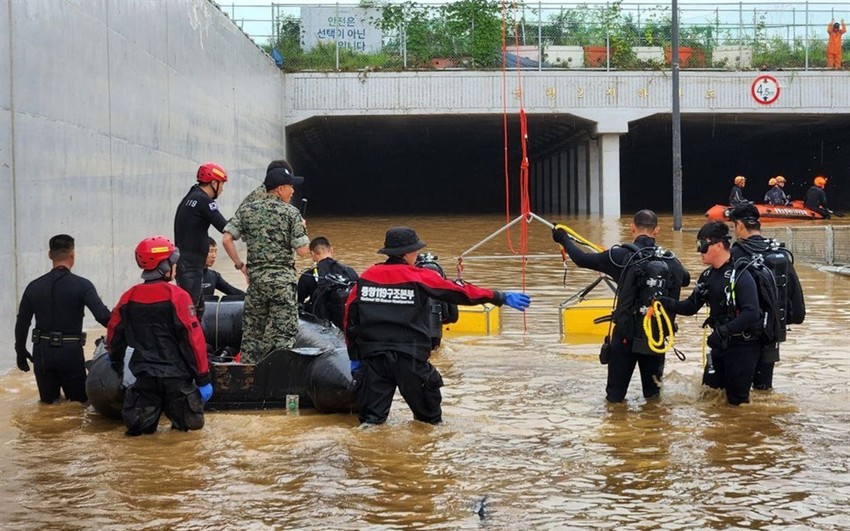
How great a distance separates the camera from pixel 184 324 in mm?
8133

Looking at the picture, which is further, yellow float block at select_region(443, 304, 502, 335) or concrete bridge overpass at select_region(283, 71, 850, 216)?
concrete bridge overpass at select_region(283, 71, 850, 216)

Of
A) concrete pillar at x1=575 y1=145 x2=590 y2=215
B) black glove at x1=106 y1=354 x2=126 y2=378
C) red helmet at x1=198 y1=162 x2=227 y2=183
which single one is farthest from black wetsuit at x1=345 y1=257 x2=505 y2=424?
concrete pillar at x1=575 y1=145 x2=590 y2=215

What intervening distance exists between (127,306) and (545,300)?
9468 millimetres

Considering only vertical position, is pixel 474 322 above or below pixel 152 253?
below

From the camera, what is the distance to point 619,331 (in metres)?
9.11

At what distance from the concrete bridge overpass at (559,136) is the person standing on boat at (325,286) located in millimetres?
15535

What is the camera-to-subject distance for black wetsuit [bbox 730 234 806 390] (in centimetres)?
928

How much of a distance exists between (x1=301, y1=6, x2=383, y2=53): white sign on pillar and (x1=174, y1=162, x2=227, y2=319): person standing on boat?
25.5m

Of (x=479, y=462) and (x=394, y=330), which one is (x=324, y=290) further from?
(x=479, y=462)

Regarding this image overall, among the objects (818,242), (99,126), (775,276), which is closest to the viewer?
(775,276)

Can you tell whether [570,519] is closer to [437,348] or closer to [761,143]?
[437,348]

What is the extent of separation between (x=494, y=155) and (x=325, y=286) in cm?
3987

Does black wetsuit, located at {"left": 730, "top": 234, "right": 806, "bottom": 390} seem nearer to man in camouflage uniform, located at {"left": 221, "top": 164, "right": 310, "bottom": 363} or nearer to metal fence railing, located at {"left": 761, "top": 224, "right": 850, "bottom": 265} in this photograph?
man in camouflage uniform, located at {"left": 221, "top": 164, "right": 310, "bottom": 363}

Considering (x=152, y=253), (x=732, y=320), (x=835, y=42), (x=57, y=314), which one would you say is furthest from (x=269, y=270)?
(x=835, y=42)
